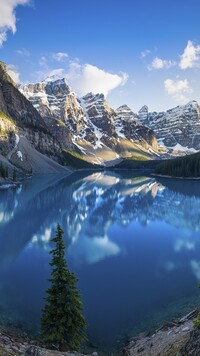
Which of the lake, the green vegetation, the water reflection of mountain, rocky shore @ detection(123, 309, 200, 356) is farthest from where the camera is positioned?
the green vegetation

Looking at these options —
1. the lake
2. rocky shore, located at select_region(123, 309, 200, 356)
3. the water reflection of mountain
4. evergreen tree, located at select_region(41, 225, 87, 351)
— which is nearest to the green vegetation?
the water reflection of mountain

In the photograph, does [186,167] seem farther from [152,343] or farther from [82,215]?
[152,343]

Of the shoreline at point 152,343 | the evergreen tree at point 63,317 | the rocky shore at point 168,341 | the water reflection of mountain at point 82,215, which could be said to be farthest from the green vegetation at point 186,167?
the evergreen tree at point 63,317

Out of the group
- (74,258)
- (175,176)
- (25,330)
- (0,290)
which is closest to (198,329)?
(25,330)

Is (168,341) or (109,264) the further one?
(109,264)

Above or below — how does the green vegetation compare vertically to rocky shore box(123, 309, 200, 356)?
above

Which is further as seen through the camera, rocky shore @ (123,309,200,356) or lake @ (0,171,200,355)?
lake @ (0,171,200,355)

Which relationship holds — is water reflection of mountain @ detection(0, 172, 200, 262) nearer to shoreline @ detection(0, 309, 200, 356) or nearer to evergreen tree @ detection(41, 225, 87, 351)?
shoreline @ detection(0, 309, 200, 356)

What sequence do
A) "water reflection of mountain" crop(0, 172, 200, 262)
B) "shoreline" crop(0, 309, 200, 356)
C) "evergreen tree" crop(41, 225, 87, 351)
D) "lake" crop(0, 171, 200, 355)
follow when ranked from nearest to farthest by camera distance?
"shoreline" crop(0, 309, 200, 356) → "evergreen tree" crop(41, 225, 87, 351) → "lake" crop(0, 171, 200, 355) → "water reflection of mountain" crop(0, 172, 200, 262)

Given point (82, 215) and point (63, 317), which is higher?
point (82, 215)

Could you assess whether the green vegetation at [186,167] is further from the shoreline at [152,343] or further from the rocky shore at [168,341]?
the rocky shore at [168,341]

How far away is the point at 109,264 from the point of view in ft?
116

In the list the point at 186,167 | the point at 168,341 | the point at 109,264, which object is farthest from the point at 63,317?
the point at 186,167

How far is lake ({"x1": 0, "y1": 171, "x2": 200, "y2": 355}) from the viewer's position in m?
22.8
